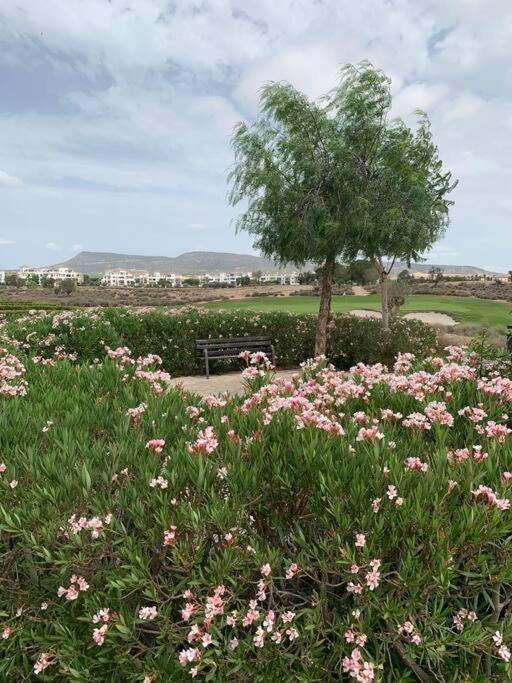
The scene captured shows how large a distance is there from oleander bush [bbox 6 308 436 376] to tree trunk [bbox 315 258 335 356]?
37.9 inches

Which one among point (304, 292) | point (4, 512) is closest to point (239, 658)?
point (4, 512)

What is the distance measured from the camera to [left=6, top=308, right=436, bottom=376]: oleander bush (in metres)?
10.6

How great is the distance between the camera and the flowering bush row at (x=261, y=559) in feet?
6.10

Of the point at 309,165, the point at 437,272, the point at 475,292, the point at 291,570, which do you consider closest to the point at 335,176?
the point at 309,165

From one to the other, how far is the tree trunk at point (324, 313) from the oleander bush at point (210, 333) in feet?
3.16

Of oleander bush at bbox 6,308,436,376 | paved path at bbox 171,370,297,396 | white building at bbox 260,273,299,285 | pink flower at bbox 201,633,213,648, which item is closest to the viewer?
pink flower at bbox 201,633,213,648

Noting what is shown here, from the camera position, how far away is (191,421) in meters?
3.15

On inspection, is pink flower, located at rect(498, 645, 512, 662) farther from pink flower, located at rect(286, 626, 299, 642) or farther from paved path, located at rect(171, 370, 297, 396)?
paved path, located at rect(171, 370, 297, 396)

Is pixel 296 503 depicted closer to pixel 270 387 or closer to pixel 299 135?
pixel 270 387

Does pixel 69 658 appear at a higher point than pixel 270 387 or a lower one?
lower

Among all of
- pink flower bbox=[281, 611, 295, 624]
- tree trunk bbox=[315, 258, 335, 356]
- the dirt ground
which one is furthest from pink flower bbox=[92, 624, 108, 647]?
the dirt ground

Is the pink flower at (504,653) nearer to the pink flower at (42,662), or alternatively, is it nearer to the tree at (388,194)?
the pink flower at (42,662)

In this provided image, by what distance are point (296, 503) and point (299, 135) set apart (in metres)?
12.4

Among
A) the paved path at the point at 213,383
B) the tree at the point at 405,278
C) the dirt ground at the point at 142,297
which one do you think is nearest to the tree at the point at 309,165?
the paved path at the point at 213,383
